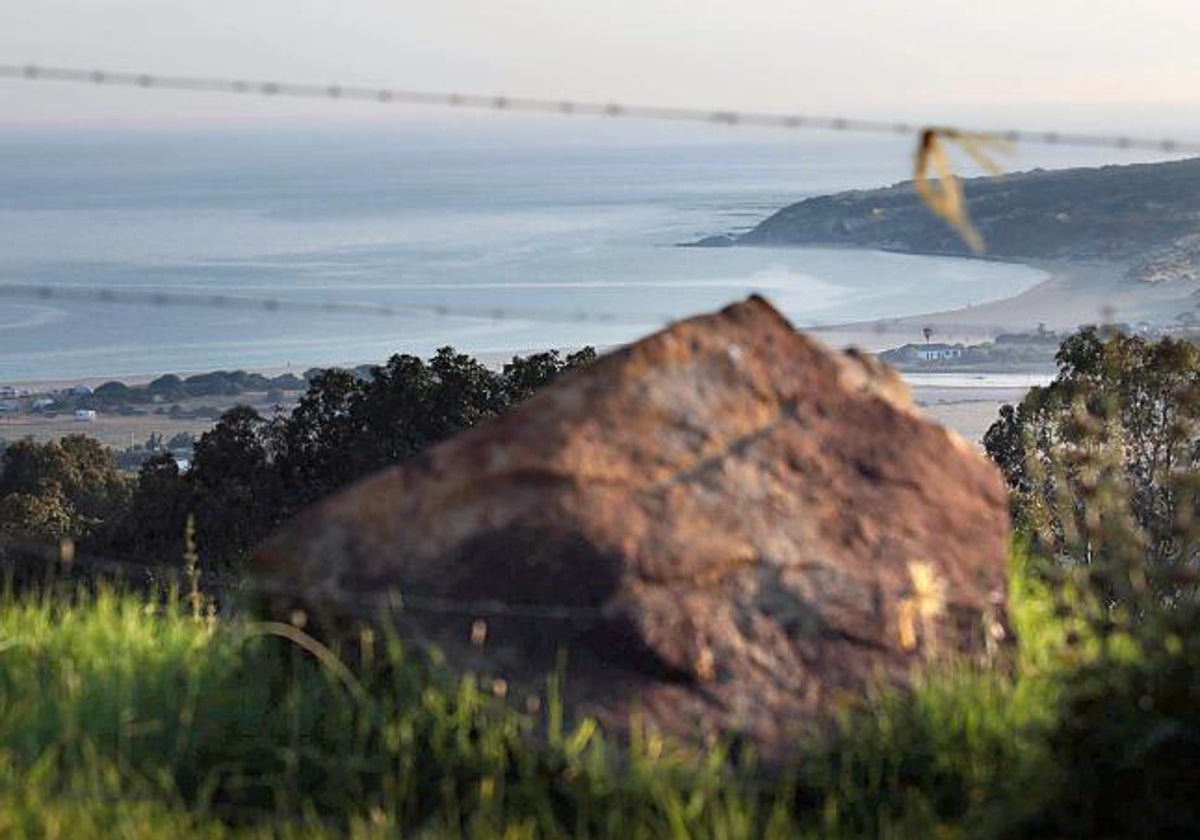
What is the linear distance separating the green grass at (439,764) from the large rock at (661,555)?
17 centimetres

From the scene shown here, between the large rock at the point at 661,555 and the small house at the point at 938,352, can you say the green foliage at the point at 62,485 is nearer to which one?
the large rock at the point at 661,555

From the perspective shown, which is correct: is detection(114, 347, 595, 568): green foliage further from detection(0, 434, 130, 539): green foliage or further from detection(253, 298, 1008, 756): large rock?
detection(253, 298, 1008, 756): large rock

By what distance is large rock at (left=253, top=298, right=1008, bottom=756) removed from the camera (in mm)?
6191

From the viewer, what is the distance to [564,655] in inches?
245

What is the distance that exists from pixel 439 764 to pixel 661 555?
3.12 ft

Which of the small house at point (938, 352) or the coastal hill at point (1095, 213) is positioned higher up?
the coastal hill at point (1095, 213)

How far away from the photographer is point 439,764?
599cm

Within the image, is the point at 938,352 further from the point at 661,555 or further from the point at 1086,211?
the point at 661,555

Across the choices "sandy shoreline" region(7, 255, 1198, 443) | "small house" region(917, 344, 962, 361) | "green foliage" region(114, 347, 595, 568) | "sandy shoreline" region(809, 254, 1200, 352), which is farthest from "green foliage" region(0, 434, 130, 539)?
"sandy shoreline" region(809, 254, 1200, 352)

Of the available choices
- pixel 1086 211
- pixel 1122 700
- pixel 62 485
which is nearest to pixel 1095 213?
pixel 1086 211

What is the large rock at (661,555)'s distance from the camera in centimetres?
619

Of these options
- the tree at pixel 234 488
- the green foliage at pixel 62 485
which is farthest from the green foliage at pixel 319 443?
the green foliage at pixel 62 485

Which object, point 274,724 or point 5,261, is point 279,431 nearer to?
point 274,724

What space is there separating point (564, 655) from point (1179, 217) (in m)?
135
